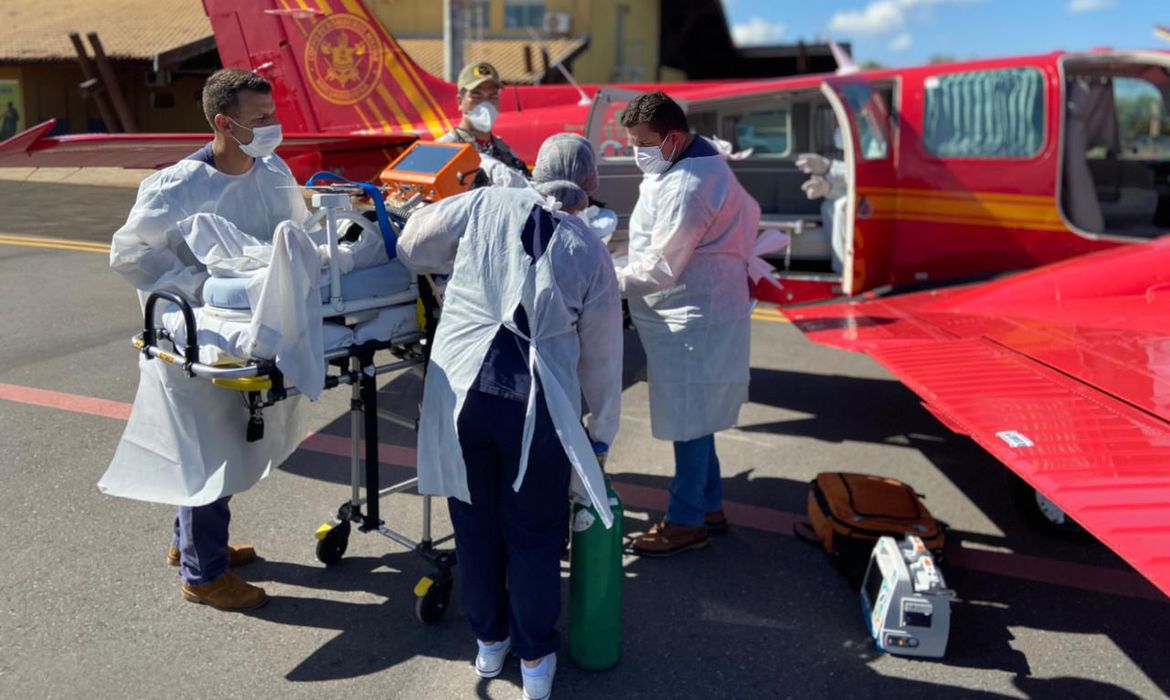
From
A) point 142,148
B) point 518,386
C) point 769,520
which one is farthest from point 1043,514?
point 142,148

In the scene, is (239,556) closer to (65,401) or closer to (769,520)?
(769,520)

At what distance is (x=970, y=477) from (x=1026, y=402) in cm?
149

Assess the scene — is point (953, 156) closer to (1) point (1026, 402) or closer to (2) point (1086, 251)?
(2) point (1086, 251)

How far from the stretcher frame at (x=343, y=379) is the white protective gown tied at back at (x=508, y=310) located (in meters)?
0.34

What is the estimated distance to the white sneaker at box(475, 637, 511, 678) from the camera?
122 inches

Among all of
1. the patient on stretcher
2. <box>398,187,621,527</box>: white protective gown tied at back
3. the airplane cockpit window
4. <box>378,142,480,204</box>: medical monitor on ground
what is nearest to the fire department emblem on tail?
the airplane cockpit window

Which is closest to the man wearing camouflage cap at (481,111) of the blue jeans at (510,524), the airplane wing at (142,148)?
the airplane wing at (142,148)

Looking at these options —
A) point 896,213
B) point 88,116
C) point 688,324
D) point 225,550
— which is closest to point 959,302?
point 896,213

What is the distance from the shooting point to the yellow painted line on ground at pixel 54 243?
465 inches

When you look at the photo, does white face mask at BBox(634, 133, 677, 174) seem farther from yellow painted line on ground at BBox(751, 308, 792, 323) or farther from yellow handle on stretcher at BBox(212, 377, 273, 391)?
yellow painted line on ground at BBox(751, 308, 792, 323)

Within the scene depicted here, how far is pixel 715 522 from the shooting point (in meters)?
4.32

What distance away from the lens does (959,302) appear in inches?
234

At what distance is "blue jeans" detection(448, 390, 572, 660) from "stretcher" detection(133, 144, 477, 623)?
49 centimetres

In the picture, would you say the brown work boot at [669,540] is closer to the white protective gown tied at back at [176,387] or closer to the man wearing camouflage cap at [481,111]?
the white protective gown tied at back at [176,387]
